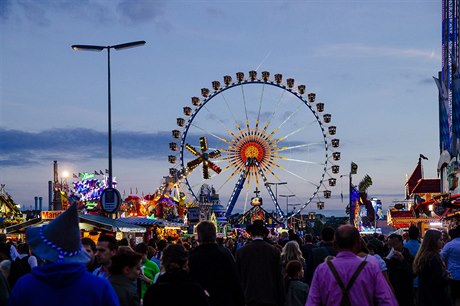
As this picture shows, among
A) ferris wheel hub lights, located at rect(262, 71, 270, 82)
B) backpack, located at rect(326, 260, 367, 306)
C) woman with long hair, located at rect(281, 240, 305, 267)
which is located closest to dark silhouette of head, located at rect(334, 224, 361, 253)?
backpack, located at rect(326, 260, 367, 306)

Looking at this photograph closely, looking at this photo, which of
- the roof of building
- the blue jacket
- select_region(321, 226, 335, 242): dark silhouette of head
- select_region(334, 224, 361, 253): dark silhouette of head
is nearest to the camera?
the blue jacket

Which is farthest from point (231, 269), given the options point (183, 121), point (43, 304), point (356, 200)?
point (356, 200)

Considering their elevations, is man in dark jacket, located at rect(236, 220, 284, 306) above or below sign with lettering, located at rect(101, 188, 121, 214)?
below

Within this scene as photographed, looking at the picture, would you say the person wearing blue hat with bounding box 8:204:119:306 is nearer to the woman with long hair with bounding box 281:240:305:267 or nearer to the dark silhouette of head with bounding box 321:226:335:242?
the dark silhouette of head with bounding box 321:226:335:242

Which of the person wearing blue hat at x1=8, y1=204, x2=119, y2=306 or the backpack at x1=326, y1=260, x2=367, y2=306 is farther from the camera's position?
the backpack at x1=326, y1=260, x2=367, y2=306

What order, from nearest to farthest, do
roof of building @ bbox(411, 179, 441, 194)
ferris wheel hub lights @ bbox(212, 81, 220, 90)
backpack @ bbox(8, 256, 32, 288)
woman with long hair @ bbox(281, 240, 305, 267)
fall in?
backpack @ bbox(8, 256, 32, 288)
woman with long hair @ bbox(281, 240, 305, 267)
ferris wheel hub lights @ bbox(212, 81, 220, 90)
roof of building @ bbox(411, 179, 441, 194)

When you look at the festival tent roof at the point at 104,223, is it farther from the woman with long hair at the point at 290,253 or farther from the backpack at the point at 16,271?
the backpack at the point at 16,271

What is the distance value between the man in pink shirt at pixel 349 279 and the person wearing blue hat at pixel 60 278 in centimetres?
239

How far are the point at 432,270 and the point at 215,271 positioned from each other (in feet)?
13.1

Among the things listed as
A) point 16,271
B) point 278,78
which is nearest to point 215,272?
point 16,271

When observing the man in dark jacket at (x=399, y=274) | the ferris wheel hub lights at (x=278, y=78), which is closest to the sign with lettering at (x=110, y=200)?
the man in dark jacket at (x=399, y=274)

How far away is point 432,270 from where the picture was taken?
11.8 m

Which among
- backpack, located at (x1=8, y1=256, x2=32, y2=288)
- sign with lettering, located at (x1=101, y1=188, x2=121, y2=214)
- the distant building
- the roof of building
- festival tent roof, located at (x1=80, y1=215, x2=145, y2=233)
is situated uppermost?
the distant building

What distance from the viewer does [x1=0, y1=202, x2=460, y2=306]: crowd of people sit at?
486cm
